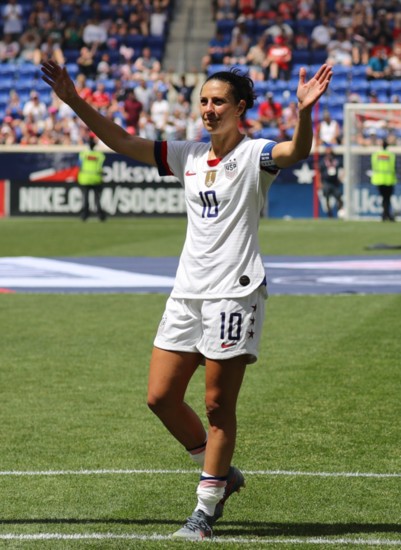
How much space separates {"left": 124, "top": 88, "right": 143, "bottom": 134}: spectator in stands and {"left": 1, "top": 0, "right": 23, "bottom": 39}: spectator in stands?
6473mm

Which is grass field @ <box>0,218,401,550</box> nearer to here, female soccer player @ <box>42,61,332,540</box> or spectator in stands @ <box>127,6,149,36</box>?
female soccer player @ <box>42,61,332,540</box>

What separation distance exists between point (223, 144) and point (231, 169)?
0.13m

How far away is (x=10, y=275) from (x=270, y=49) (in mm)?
18577

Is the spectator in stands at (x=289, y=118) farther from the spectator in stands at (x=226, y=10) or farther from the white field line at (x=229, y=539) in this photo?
the white field line at (x=229, y=539)

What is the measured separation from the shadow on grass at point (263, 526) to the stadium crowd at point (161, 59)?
89.0 feet

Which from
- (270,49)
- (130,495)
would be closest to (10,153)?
(270,49)

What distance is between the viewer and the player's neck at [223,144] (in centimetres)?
558

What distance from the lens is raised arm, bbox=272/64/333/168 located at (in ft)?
17.0

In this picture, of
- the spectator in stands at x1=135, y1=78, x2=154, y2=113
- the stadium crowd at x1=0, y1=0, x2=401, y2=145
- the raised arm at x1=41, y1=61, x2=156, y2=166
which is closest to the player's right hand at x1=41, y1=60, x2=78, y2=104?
the raised arm at x1=41, y1=61, x2=156, y2=166

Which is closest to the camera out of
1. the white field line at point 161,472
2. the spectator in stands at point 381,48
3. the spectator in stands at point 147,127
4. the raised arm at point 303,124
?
the raised arm at point 303,124

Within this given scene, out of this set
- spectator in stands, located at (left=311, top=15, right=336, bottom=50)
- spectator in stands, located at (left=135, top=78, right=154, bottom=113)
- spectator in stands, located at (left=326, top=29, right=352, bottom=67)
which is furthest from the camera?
spectator in stands, located at (left=311, top=15, right=336, bottom=50)

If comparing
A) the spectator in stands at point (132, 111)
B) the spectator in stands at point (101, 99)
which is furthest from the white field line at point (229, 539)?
the spectator in stands at point (101, 99)

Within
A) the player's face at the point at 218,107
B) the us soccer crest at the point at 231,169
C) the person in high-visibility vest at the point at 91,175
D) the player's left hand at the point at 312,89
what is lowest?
the person in high-visibility vest at the point at 91,175

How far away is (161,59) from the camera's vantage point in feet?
126
